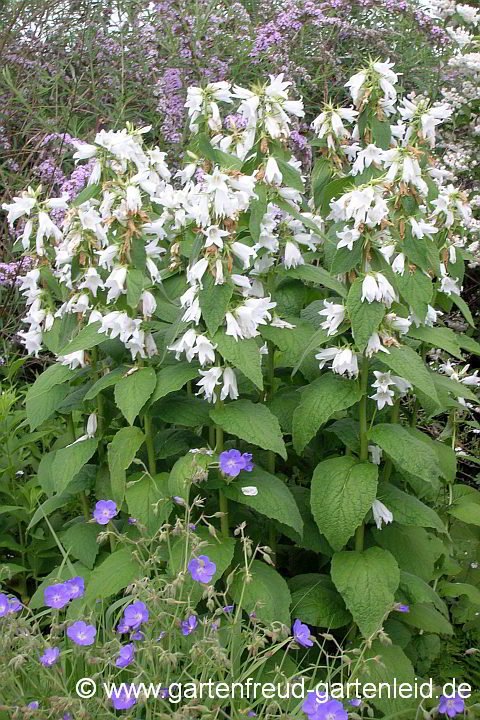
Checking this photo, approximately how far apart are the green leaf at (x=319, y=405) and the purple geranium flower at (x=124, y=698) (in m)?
0.83

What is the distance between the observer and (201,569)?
1999 millimetres

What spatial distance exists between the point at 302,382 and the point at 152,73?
128 inches

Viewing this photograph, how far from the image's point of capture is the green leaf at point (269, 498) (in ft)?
7.66

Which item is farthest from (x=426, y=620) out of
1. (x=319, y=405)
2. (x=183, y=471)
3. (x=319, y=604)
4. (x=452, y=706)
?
(x=183, y=471)

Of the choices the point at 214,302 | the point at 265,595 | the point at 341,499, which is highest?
the point at 214,302

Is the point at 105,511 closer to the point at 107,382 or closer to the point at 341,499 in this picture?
the point at 107,382

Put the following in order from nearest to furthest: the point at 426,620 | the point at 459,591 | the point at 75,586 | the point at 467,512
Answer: the point at 75,586 < the point at 426,620 < the point at 459,591 < the point at 467,512

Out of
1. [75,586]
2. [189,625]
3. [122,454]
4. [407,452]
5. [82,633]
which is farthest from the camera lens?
[122,454]

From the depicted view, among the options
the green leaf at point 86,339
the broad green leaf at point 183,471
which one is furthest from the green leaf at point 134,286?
the broad green leaf at point 183,471

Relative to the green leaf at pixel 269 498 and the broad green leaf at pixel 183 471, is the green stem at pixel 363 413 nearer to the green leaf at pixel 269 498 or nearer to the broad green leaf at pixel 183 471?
the green leaf at pixel 269 498

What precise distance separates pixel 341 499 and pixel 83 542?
0.84m

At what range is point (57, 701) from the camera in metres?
1.67

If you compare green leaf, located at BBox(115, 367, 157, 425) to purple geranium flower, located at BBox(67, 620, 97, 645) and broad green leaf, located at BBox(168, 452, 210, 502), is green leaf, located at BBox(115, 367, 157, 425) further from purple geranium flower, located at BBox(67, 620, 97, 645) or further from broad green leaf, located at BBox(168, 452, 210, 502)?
purple geranium flower, located at BBox(67, 620, 97, 645)

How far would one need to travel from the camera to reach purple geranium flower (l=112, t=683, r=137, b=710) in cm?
172
